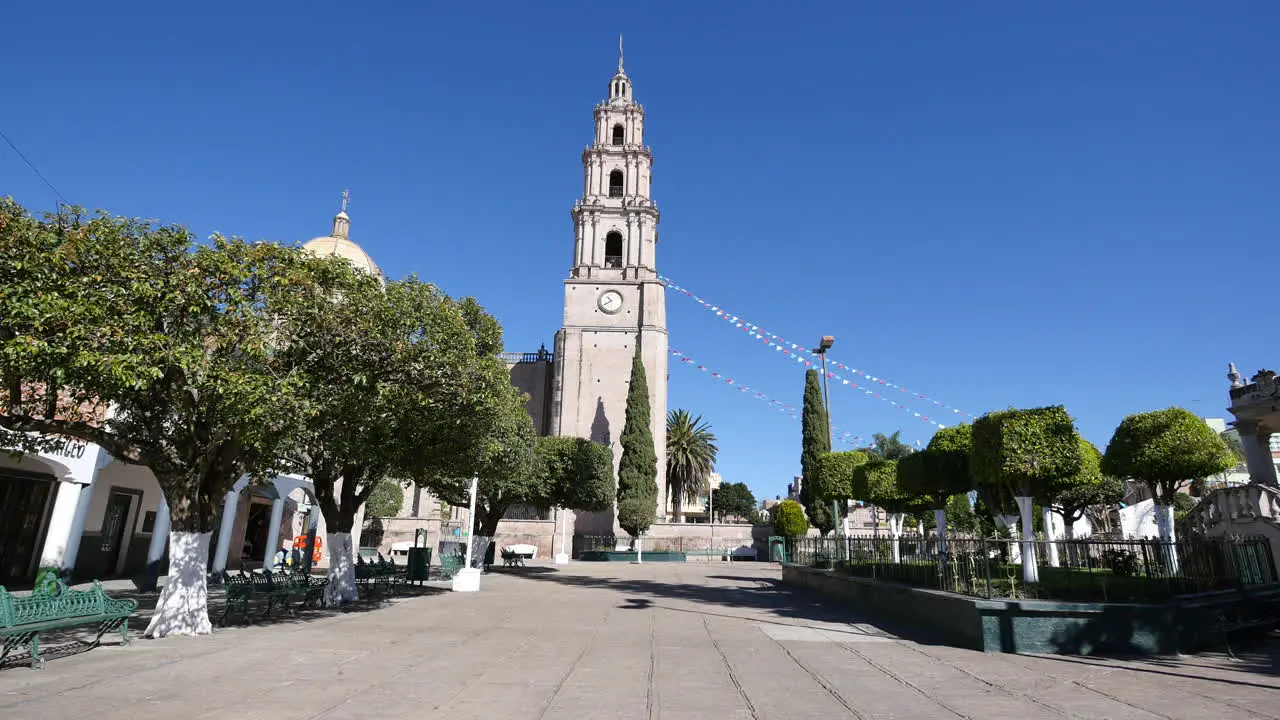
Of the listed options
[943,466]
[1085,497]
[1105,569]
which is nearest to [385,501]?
[943,466]

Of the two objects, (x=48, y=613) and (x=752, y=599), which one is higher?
(x=48, y=613)

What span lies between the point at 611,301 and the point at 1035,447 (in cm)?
3913

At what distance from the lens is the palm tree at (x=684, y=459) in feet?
171

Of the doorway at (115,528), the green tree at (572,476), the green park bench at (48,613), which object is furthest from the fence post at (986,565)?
the doorway at (115,528)

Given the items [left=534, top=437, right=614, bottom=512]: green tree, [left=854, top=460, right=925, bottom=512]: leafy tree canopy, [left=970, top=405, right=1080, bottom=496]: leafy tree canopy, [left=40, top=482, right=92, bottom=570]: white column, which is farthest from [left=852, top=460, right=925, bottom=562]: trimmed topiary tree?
[left=40, top=482, right=92, bottom=570]: white column

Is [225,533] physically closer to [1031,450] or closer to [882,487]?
[882,487]

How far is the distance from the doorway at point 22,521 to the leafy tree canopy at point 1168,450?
26178mm

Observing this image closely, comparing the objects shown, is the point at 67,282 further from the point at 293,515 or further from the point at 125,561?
the point at 293,515

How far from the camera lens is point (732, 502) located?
8888cm

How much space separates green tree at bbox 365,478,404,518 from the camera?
40906mm

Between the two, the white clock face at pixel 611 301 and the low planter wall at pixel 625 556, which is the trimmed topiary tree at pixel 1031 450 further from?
the white clock face at pixel 611 301

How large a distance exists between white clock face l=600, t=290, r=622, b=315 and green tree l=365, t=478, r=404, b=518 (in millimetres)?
19117

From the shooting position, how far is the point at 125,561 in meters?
21.3

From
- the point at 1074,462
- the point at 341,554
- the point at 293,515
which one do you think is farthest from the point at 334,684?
the point at 293,515
